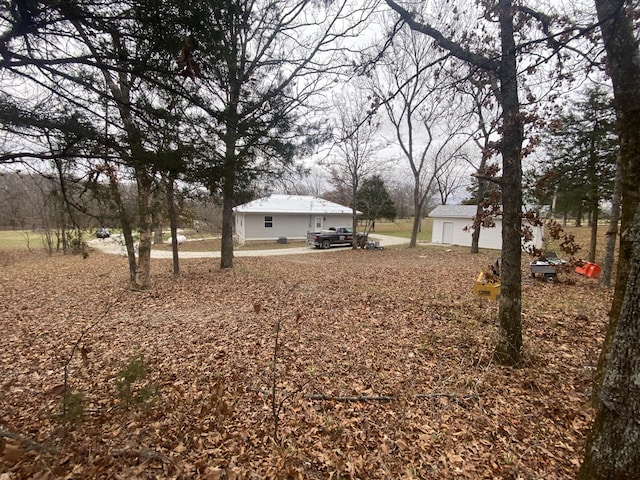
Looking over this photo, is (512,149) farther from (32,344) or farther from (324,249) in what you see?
(324,249)

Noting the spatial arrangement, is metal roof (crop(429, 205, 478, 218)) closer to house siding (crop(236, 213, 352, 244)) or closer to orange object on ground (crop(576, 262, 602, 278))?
house siding (crop(236, 213, 352, 244))

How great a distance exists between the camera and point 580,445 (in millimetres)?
2502

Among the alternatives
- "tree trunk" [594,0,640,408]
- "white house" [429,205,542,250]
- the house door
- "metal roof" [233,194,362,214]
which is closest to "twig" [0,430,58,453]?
"tree trunk" [594,0,640,408]

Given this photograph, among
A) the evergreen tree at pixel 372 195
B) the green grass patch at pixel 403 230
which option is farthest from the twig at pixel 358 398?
the green grass patch at pixel 403 230

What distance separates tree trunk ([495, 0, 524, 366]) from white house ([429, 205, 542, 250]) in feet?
56.3

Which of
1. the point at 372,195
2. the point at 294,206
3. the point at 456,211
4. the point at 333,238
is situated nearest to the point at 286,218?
the point at 294,206

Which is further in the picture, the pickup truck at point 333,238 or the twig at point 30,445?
the pickup truck at point 333,238

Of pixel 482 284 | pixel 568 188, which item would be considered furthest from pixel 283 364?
pixel 568 188

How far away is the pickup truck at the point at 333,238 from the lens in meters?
20.2

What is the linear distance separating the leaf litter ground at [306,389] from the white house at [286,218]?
16.0m

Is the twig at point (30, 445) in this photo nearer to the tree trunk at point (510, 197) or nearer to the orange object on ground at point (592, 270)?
the tree trunk at point (510, 197)

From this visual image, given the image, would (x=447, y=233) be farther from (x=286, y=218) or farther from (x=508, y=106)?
(x=508, y=106)

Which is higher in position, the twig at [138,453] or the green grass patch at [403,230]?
the green grass patch at [403,230]

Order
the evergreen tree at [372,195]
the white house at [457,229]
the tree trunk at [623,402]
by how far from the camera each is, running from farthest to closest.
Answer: the evergreen tree at [372,195] < the white house at [457,229] < the tree trunk at [623,402]
